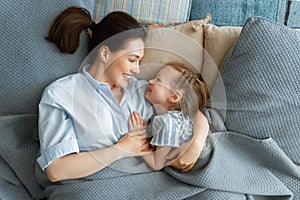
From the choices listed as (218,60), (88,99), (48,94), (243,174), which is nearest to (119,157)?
(88,99)

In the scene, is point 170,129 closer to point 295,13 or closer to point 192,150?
point 192,150

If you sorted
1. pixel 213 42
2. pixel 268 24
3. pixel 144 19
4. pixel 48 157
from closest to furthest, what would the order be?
pixel 48 157 < pixel 268 24 < pixel 213 42 < pixel 144 19

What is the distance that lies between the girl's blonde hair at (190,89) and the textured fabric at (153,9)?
43 cm

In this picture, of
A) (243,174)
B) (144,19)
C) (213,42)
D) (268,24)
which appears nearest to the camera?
(243,174)

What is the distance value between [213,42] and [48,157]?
0.76m

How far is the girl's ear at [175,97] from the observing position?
106 centimetres

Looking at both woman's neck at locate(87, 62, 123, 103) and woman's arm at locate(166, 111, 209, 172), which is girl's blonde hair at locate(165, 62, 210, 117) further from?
woman's neck at locate(87, 62, 123, 103)

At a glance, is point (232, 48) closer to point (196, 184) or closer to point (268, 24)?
point (268, 24)

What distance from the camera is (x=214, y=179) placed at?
1.12 m

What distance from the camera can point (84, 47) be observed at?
1.31 m

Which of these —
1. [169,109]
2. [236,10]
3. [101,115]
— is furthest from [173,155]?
[236,10]

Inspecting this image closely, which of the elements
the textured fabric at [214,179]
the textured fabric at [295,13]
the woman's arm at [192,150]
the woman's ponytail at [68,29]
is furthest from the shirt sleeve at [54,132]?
the textured fabric at [295,13]

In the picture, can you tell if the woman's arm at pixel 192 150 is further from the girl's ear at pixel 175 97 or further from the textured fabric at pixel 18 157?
the textured fabric at pixel 18 157

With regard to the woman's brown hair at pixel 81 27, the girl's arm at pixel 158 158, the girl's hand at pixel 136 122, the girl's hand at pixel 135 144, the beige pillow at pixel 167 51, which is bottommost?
the girl's arm at pixel 158 158
